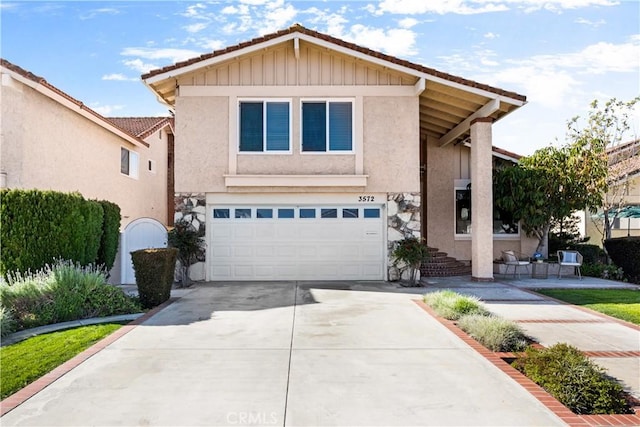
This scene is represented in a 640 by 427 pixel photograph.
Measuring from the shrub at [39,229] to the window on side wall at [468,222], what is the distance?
511 inches

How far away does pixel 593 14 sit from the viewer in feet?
38.5

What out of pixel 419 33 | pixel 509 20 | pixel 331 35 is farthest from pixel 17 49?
pixel 509 20

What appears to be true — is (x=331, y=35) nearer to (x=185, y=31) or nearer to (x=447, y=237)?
(x=185, y=31)

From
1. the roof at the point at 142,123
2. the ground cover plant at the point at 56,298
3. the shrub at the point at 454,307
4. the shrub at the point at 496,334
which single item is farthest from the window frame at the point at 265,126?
the roof at the point at 142,123

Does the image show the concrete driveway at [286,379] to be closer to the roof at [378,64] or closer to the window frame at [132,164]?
the roof at [378,64]

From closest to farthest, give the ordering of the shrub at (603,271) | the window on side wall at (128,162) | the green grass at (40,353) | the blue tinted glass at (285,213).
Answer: the green grass at (40,353) < the blue tinted glass at (285,213) < the shrub at (603,271) < the window on side wall at (128,162)

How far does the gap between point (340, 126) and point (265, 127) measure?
235cm

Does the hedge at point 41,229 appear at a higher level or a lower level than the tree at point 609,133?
lower

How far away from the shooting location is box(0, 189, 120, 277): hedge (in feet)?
31.4

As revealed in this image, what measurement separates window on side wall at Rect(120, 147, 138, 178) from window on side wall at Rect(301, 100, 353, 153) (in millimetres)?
10635

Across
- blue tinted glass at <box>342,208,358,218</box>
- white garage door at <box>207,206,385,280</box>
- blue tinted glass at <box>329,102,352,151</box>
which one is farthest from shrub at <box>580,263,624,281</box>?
blue tinted glass at <box>329,102,352,151</box>

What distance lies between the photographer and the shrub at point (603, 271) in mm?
15984

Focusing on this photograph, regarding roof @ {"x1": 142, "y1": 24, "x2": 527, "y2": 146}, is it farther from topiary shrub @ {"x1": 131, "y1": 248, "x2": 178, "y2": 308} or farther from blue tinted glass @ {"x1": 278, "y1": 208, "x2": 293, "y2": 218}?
topiary shrub @ {"x1": 131, "y1": 248, "x2": 178, "y2": 308}

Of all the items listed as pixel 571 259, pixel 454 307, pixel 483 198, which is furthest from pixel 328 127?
pixel 571 259
